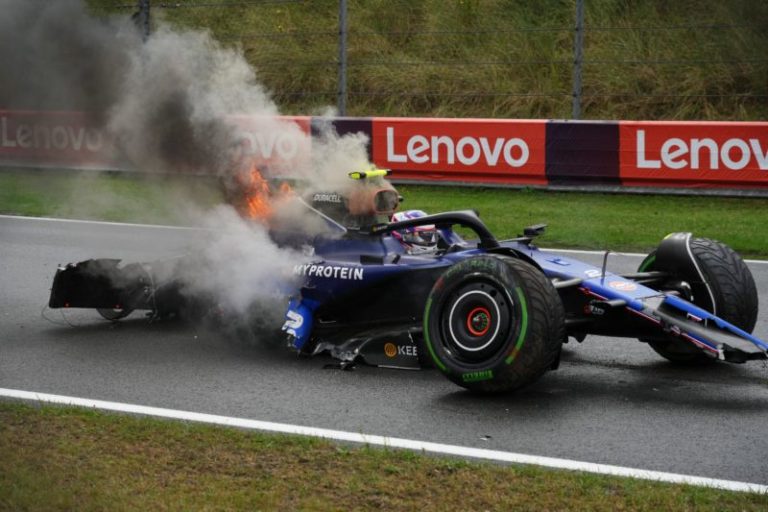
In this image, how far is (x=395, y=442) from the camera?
611cm

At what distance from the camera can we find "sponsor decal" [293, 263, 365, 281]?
7703 millimetres

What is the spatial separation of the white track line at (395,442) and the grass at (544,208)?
3.12 metres

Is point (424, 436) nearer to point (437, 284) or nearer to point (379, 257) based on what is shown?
point (437, 284)

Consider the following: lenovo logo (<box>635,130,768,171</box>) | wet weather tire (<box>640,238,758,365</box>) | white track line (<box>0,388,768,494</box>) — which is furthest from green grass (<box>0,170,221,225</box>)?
lenovo logo (<box>635,130,768,171</box>)

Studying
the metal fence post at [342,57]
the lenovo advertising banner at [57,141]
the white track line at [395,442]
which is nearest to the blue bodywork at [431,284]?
the white track line at [395,442]

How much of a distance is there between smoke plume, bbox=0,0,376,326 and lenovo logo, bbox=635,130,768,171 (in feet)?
22.1

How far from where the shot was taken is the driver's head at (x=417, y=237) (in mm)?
8188

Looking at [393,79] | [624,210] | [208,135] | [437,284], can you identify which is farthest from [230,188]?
[393,79]

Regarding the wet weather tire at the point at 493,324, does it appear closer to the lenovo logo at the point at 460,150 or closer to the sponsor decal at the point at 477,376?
the sponsor decal at the point at 477,376

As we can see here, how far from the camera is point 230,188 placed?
875cm

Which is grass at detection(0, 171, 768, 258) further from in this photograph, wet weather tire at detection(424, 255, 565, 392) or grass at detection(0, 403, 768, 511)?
grass at detection(0, 403, 768, 511)

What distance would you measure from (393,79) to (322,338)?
46.1 feet

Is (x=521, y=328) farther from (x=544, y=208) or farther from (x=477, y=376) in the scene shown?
(x=544, y=208)

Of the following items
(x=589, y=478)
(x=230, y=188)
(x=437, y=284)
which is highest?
(x=230, y=188)
